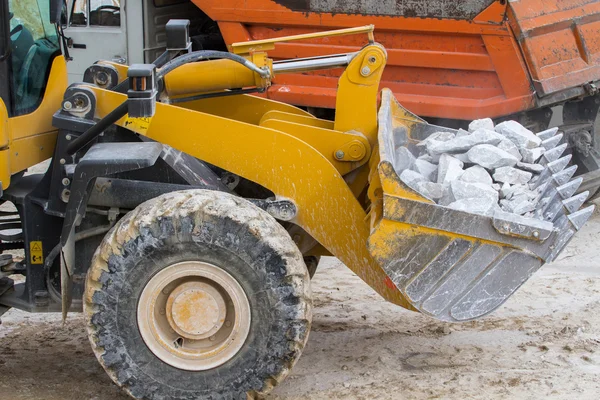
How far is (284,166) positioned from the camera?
4.49m

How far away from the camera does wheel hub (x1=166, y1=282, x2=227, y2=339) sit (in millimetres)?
4223

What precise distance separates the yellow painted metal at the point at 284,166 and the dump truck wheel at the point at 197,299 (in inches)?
12.6

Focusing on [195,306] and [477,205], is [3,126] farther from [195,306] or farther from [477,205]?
[477,205]

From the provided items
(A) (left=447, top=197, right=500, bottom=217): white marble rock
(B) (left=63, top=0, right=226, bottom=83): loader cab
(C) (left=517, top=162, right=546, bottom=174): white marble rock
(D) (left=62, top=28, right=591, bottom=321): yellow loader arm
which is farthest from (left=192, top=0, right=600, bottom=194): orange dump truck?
(A) (left=447, top=197, right=500, bottom=217): white marble rock

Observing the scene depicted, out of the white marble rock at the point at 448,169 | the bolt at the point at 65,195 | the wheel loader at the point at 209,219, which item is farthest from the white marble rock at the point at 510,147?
the bolt at the point at 65,195

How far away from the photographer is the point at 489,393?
14.8 feet

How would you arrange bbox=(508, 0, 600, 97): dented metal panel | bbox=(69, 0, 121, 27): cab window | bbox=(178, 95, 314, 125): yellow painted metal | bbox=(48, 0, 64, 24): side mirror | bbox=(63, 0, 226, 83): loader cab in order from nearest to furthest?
bbox=(48, 0, 64, 24): side mirror < bbox=(178, 95, 314, 125): yellow painted metal < bbox=(508, 0, 600, 97): dented metal panel < bbox=(63, 0, 226, 83): loader cab < bbox=(69, 0, 121, 27): cab window

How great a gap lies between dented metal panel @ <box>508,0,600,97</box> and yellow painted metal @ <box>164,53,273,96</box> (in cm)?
285

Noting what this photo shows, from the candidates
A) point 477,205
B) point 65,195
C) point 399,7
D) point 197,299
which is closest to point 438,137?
point 477,205

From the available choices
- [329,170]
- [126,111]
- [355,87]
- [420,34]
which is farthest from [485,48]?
[126,111]

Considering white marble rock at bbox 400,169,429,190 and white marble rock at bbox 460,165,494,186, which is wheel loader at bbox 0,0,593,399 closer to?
white marble rock at bbox 400,169,429,190

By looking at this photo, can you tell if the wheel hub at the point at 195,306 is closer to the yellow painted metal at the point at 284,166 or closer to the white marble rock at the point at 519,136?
the yellow painted metal at the point at 284,166

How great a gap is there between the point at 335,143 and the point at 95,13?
476 cm

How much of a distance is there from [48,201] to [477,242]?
2.03m
